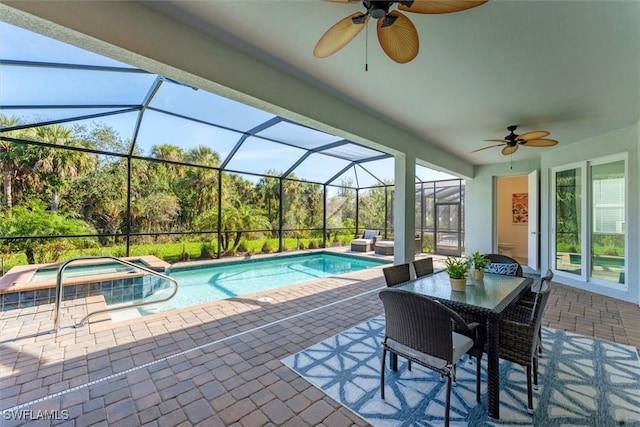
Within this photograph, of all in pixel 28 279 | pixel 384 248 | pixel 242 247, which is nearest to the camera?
pixel 28 279

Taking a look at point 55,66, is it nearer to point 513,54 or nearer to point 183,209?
point 513,54

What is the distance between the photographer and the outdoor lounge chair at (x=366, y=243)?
32.6 ft

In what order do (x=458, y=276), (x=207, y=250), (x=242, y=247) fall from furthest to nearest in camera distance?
(x=242, y=247)
(x=207, y=250)
(x=458, y=276)

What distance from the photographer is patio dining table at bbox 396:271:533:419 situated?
6.11 feet

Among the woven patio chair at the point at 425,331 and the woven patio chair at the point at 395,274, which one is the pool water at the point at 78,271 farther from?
the woven patio chair at the point at 425,331

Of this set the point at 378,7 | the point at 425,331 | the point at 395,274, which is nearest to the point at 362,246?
the point at 395,274

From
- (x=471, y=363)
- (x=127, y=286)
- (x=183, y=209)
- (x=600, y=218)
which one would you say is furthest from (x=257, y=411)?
(x=183, y=209)

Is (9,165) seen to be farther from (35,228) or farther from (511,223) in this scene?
(511,223)

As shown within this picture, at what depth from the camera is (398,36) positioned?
1.83 metres

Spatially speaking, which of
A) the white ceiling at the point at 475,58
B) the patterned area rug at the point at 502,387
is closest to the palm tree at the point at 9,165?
the white ceiling at the point at 475,58

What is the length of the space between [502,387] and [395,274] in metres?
1.19

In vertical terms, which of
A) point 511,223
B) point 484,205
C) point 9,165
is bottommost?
point 511,223

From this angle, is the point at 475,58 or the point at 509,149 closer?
the point at 475,58

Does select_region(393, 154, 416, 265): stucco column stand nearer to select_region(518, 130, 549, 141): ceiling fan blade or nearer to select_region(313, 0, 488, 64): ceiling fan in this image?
select_region(518, 130, 549, 141): ceiling fan blade
